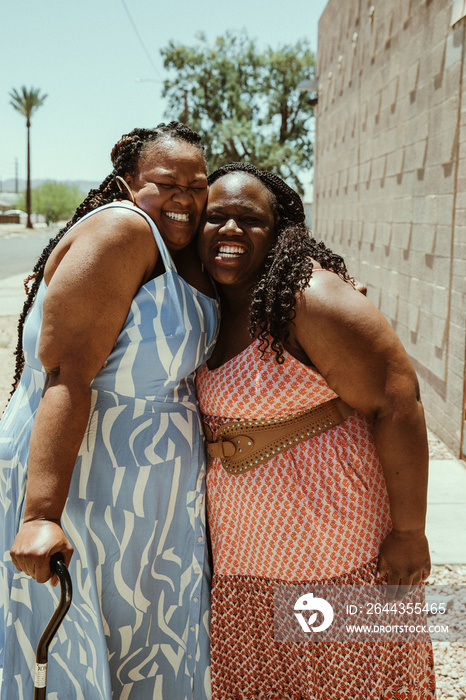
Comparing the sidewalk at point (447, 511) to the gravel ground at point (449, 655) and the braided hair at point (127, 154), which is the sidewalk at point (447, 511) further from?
the braided hair at point (127, 154)

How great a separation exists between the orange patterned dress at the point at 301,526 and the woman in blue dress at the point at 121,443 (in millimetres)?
135

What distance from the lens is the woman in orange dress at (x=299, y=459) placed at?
1956 millimetres

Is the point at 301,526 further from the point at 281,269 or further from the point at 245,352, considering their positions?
the point at 281,269

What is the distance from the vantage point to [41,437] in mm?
1859

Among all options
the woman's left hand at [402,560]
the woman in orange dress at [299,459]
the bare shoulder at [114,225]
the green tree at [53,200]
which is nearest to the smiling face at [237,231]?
the woman in orange dress at [299,459]

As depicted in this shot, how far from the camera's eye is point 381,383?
76.8 inches

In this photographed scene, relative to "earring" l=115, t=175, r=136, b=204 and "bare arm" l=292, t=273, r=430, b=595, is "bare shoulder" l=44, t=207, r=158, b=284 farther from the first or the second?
"bare arm" l=292, t=273, r=430, b=595

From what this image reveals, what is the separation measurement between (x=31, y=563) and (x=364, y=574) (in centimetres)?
104

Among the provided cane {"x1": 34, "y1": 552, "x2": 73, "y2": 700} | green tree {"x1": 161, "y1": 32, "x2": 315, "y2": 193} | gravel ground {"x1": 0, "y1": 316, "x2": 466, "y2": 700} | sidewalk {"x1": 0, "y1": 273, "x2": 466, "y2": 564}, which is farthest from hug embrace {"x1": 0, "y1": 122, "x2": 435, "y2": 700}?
green tree {"x1": 161, "y1": 32, "x2": 315, "y2": 193}

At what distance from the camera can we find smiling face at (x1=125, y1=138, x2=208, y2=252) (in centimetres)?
209

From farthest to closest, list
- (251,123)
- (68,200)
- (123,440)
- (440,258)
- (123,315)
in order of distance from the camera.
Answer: (68,200) → (251,123) → (440,258) → (123,440) → (123,315)

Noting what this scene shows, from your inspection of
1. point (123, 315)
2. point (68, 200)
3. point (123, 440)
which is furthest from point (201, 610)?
point (68, 200)

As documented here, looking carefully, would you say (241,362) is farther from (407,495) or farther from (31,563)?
(31,563)

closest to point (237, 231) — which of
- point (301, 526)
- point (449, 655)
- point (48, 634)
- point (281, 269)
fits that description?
point (281, 269)
